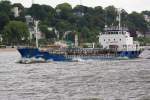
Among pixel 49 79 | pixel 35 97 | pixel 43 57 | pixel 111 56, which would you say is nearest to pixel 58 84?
pixel 49 79

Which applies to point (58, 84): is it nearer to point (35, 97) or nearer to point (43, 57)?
point (35, 97)

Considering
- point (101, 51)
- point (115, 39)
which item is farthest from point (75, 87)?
point (115, 39)

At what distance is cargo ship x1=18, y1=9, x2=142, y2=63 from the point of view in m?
150

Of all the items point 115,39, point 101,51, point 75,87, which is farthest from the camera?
point 115,39

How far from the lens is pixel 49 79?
97625mm

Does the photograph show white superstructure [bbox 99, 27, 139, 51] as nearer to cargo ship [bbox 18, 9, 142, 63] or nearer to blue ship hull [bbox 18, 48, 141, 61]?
cargo ship [bbox 18, 9, 142, 63]

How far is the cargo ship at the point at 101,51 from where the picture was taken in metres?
150

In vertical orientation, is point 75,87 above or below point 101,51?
below

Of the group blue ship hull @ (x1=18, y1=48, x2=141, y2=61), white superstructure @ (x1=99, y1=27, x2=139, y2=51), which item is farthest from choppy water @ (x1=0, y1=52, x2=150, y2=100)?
white superstructure @ (x1=99, y1=27, x2=139, y2=51)

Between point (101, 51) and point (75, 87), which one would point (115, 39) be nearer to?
point (101, 51)

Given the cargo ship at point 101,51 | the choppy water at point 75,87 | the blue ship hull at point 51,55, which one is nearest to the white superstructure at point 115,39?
the cargo ship at point 101,51

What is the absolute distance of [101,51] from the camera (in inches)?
6280

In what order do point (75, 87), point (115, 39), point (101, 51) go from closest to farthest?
1. point (75, 87)
2. point (101, 51)
3. point (115, 39)

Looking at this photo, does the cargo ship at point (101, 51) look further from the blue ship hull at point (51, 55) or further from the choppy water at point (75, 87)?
the choppy water at point (75, 87)
